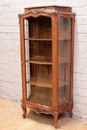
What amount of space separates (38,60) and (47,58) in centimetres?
13

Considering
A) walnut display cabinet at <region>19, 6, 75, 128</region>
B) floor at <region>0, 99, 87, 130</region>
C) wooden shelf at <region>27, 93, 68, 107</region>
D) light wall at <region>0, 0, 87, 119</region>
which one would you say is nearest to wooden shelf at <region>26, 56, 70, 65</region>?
walnut display cabinet at <region>19, 6, 75, 128</region>

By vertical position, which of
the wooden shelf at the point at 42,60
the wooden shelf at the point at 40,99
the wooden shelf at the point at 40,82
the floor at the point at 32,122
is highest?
the wooden shelf at the point at 42,60

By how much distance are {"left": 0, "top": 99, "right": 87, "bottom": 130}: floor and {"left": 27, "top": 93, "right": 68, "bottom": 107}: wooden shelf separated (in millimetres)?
256

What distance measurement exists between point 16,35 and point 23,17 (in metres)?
0.54

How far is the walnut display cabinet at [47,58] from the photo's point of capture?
1.92 m

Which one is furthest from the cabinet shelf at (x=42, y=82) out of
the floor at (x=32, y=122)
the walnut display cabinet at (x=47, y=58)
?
the floor at (x=32, y=122)

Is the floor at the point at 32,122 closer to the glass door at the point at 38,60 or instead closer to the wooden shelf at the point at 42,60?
the glass door at the point at 38,60

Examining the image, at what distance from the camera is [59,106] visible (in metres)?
2.08

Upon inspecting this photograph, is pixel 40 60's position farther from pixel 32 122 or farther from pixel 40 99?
pixel 32 122

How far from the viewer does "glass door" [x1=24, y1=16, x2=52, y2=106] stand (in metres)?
2.08

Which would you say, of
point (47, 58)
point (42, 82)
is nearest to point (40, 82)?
point (42, 82)

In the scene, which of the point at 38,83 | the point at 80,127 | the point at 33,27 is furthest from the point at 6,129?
the point at 33,27

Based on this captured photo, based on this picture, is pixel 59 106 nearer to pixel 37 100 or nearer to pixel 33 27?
Answer: pixel 37 100

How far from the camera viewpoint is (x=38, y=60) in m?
2.19
